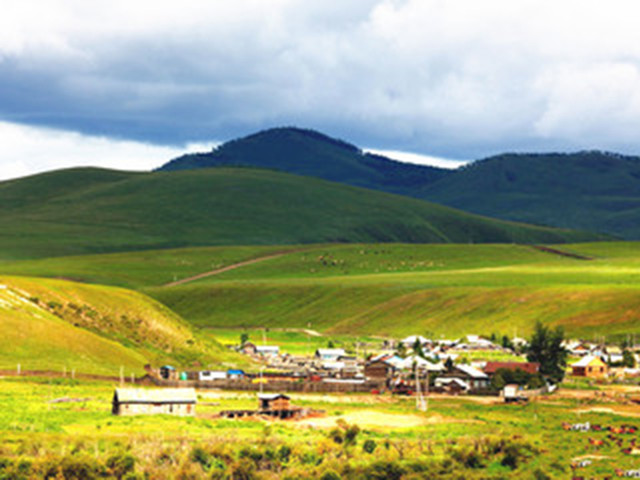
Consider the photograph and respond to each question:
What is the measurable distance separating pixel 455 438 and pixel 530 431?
867 cm

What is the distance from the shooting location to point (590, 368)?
134 m

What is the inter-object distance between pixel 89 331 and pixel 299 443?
6655 centimetres

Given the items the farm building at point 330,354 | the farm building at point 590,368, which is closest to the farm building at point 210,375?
the farm building at point 330,354

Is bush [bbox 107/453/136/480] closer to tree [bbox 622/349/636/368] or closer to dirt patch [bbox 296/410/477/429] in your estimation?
dirt patch [bbox 296/410/477/429]

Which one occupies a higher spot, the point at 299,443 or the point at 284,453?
the point at 299,443

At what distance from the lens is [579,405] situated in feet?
331

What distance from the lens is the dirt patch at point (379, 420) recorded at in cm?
8219

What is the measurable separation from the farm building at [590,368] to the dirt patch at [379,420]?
157ft

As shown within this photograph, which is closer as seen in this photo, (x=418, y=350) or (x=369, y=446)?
(x=369, y=446)

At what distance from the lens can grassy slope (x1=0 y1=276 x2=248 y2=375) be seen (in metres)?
114

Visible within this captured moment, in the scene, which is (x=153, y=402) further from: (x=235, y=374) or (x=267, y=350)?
(x=267, y=350)

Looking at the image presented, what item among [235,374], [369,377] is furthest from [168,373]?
[369,377]

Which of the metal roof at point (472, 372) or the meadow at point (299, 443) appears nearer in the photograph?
the meadow at point (299, 443)

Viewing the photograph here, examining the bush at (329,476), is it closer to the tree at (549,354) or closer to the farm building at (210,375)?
the farm building at (210,375)
